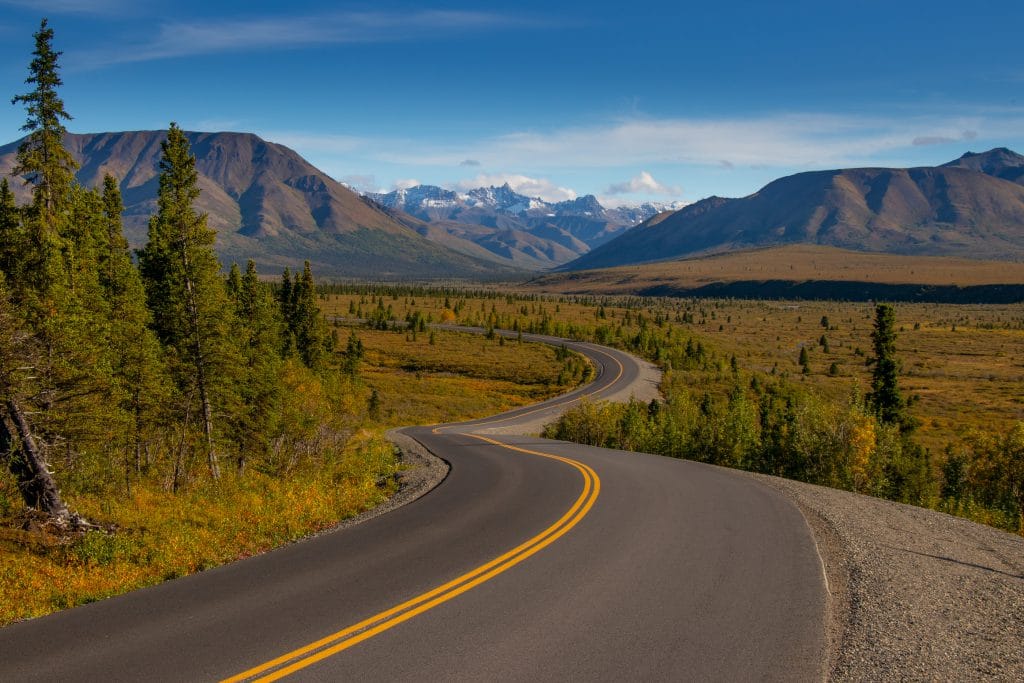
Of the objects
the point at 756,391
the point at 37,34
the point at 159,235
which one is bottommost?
the point at 756,391

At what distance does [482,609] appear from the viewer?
342 inches

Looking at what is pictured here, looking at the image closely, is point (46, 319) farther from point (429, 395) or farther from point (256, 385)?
point (429, 395)

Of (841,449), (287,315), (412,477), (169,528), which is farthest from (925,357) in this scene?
(169,528)

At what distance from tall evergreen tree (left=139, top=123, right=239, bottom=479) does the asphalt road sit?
49.2 ft

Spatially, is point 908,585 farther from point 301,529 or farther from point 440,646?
point 301,529

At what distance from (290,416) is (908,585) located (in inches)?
1202

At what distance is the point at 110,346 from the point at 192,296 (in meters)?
3.35

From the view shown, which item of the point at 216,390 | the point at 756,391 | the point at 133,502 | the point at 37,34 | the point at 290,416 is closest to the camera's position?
the point at 133,502

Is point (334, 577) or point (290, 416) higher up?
point (334, 577)

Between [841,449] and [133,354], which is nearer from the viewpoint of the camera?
[133,354]

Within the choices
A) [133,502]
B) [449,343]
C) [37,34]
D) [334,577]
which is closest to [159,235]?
[37,34]

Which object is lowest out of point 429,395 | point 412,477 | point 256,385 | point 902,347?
point 429,395

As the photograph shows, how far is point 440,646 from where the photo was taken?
7.59 m

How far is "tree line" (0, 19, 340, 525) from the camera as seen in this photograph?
Result: 47.2 feet
